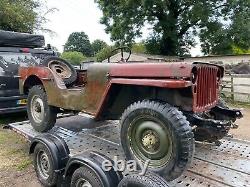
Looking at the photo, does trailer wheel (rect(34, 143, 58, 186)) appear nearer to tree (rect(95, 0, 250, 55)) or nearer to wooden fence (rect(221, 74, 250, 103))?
wooden fence (rect(221, 74, 250, 103))

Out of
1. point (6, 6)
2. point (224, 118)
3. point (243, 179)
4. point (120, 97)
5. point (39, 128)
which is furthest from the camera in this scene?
point (6, 6)

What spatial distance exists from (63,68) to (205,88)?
2.76m

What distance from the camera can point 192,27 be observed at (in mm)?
23141

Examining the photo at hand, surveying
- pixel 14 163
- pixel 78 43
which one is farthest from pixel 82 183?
pixel 78 43

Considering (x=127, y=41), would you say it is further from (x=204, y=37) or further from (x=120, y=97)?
(x=120, y=97)

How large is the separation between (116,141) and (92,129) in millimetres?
820

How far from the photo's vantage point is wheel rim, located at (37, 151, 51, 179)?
13.1 ft

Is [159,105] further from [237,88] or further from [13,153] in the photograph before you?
[237,88]

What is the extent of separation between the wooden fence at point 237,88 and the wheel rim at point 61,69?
7.23 m

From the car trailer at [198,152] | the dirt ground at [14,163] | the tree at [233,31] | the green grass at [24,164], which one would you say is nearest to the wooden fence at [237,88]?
the dirt ground at [14,163]

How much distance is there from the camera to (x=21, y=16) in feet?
45.5

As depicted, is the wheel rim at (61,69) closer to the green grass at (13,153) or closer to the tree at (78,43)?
the green grass at (13,153)

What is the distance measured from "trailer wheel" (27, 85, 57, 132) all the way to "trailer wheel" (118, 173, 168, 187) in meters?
2.35

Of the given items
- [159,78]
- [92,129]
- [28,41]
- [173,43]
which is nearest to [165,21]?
[173,43]
